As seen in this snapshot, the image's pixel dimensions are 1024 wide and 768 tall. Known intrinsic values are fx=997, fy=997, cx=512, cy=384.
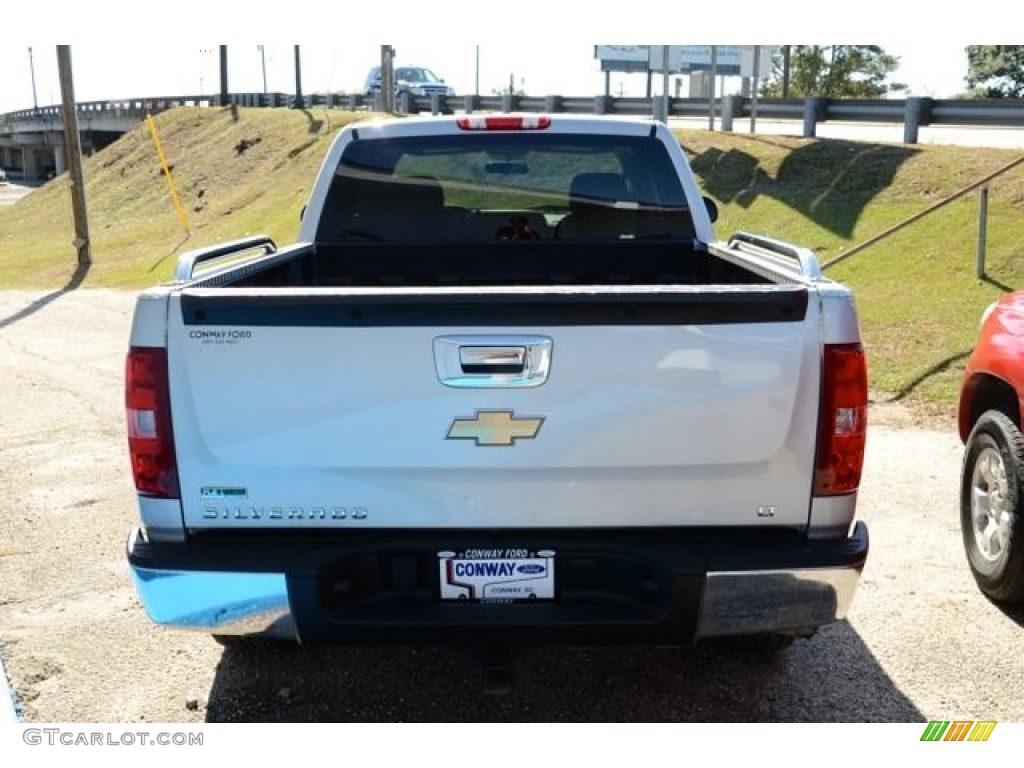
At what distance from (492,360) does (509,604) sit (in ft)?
2.35

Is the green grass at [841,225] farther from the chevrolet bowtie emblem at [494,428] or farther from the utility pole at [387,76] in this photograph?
the chevrolet bowtie emblem at [494,428]

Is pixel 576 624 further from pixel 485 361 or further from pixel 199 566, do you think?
pixel 199 566

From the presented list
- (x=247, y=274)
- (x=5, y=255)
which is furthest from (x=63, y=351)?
(x=5, y=255)

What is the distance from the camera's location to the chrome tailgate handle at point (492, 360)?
2756mm

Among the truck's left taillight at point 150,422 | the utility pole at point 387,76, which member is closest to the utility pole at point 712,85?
the utility pole at point 387,76

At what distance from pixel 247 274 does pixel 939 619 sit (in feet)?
10.3

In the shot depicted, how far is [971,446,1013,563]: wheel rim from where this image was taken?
4.16 metres

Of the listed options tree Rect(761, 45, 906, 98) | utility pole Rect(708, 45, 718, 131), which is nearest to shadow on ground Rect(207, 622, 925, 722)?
utility pole Rect(708, 45, 718, 131)

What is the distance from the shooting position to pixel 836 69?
54.6 meters

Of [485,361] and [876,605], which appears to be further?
[876,605]

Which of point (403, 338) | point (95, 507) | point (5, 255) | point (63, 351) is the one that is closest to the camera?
point (403, 338)

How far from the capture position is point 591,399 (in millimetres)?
2785

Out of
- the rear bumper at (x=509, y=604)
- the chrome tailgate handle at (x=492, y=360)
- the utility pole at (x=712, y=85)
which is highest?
the utility pole at (x=712, y=85)

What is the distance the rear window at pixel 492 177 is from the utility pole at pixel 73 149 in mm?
14807
